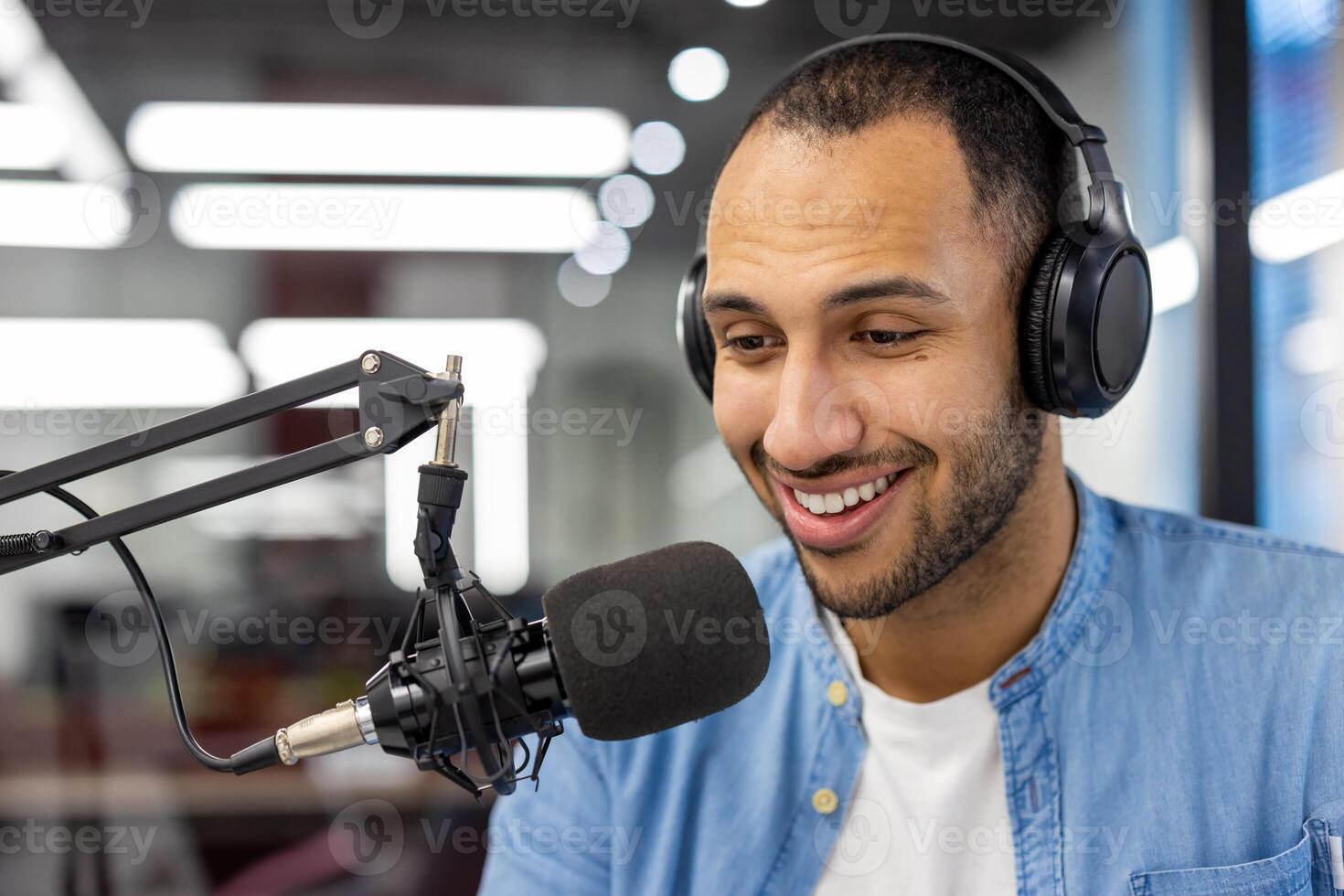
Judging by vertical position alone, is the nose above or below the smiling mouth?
above

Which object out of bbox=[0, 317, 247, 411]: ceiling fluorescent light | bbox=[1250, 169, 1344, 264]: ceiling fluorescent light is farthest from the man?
bbox=[0, 317, 247, 411]: ceiling fluorescent light

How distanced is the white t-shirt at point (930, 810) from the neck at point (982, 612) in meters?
0.03

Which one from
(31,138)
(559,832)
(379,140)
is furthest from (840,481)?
(31,138)

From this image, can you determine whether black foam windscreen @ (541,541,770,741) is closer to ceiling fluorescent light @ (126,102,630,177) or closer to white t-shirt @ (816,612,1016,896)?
white t-shirt @ (816,612,1016,896)

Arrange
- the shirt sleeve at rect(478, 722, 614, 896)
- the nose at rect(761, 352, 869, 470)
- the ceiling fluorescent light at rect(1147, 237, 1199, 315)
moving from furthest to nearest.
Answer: the ceiling fluorescent light at rect(1147, 237, 1199, 315), the shirt sleeve at rect(478, 722, 614, 896), the nose at rect(761, 352, 869, 470)

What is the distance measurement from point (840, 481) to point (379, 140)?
58.3 inches

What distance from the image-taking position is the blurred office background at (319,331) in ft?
6.60

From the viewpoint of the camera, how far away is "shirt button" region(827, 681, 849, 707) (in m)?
1.07

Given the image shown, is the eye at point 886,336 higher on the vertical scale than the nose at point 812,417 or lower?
higher

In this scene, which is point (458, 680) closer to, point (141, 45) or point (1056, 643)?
point (1056, 643)

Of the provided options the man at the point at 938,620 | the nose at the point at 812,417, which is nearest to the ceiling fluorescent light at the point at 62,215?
the man at the point at 938,620

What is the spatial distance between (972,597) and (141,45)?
76.1 inches

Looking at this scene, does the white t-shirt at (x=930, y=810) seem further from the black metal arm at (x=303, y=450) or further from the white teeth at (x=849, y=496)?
the black metal arm at (x=303, y=450)

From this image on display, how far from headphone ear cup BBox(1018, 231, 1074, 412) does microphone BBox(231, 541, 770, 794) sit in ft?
1.51
